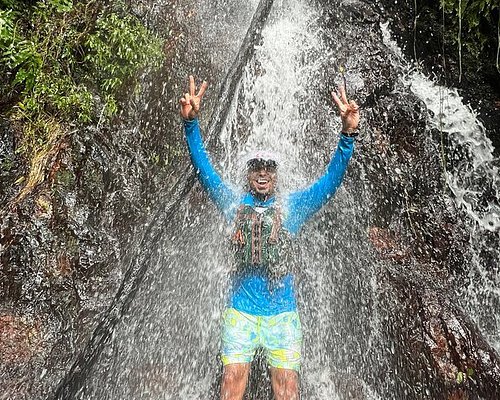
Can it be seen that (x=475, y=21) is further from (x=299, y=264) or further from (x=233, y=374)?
(x=233, y=374)

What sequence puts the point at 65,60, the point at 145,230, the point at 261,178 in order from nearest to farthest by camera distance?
the point at 261,178
the point at 145,230
the point at 65,60

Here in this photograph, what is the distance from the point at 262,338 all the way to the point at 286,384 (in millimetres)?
341

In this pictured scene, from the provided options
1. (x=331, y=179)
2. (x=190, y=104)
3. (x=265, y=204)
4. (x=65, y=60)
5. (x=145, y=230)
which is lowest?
(x=145, y=230)

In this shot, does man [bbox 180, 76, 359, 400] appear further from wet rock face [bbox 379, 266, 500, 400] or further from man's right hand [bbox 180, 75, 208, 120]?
wet rock face [bbox 379, 266, 500, 400]

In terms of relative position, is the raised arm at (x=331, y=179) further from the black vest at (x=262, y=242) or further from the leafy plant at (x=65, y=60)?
the leafy plant at (x=65, y=60)

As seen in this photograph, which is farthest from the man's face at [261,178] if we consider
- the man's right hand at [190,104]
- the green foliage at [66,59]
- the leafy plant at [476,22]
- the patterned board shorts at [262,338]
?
the leafy plant at [476,22]

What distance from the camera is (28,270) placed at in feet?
16.8

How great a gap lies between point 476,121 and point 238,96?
294 cm

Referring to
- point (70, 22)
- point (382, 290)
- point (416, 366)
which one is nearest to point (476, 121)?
point (382, 290)

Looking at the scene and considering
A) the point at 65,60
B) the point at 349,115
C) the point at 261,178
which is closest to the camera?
the point at 349,115

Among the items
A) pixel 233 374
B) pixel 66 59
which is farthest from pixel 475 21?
pixel 233 374

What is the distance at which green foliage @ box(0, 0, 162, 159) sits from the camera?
5.77 meters

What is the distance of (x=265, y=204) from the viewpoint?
150 inches

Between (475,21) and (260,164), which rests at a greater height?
(475,21)
